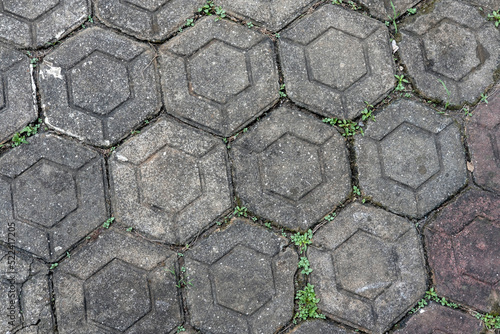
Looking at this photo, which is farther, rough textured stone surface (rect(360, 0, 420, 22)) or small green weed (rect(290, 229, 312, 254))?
rough textured stone surface (rect(360, 0, 420, 22))

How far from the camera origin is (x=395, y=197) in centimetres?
266

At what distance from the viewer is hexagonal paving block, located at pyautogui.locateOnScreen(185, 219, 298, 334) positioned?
2.56 metres

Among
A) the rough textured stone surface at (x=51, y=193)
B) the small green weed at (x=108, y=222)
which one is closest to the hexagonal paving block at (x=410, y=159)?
the small green weed at (x=108, y=222)

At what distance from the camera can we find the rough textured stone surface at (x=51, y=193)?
2568mm

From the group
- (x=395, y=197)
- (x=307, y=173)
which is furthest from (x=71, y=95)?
(x=395, y=197)

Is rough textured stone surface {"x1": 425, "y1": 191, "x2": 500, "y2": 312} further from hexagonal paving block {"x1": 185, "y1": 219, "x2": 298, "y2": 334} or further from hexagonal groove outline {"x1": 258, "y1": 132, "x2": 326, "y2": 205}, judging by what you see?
hexagonal paving block {"x1": 185, "y1": 219, "x2": 298, "y2": 334}

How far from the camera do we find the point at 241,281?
8.49 feet

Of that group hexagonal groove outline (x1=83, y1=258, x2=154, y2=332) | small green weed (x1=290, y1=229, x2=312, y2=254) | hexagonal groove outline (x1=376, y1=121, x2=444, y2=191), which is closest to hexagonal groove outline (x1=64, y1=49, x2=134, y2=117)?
hexagonal groove outline (x1=83, y1=258, x2=154, y2=332)

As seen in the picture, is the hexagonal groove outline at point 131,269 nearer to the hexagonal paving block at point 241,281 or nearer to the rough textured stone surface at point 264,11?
the hexagonal paving block at point 241,281

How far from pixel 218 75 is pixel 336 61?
692mm

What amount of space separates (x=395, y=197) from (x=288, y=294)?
81 cm

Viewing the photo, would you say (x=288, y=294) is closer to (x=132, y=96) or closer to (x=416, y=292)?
(x=416, y=292)

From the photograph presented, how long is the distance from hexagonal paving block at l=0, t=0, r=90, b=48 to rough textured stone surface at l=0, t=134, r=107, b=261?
577 millimetres

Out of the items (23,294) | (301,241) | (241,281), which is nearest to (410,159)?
(301,241)
